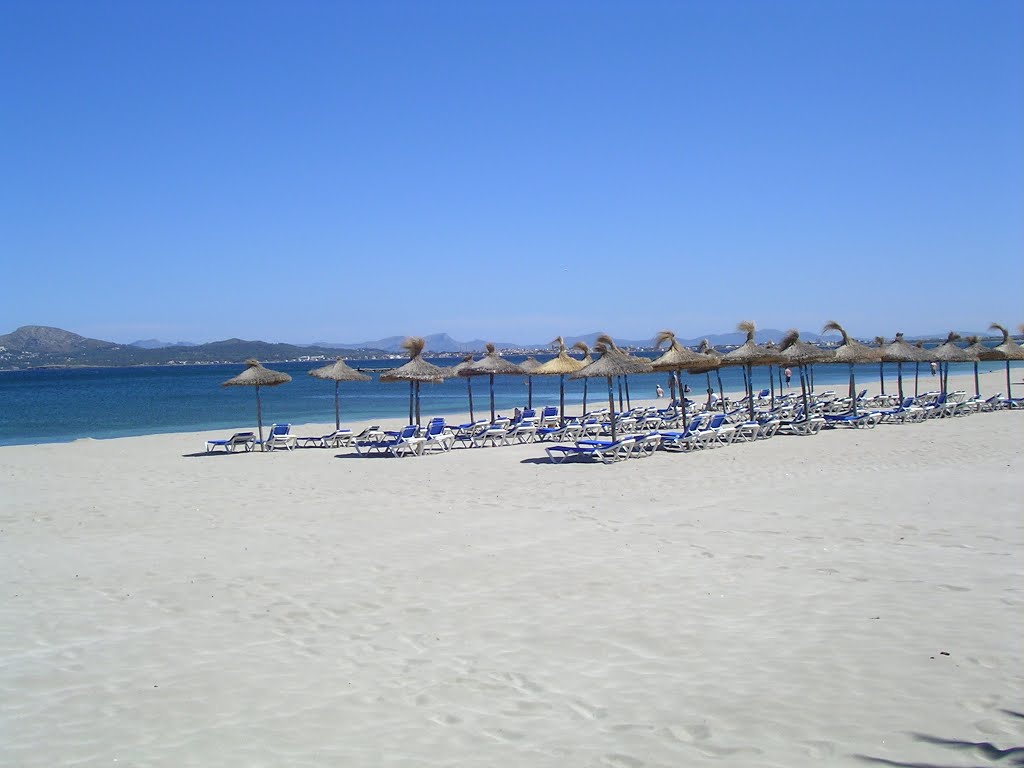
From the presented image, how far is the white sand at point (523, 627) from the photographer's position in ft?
12.1

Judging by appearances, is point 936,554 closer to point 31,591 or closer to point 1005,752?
point 1005,752

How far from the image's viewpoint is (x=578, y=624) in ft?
17.4

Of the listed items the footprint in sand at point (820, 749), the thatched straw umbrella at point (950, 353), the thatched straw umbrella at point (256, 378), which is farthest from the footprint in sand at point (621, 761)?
the thatched straw umbrella at point (950, 353)

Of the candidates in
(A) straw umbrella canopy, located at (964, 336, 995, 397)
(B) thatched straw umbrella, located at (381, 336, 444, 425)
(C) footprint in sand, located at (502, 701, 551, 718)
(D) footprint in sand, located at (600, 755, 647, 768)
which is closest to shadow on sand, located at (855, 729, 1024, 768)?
(D) footprint in sand, located at (600, 755, 647, 768)

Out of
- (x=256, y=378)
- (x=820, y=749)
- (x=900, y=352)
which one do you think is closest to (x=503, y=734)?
(x=820, y=749)

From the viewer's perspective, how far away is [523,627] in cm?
530

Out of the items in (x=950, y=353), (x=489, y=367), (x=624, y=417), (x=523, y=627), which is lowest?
(x=523, y=627)

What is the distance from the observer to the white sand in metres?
3.70

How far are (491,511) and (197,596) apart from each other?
3948 millimetres

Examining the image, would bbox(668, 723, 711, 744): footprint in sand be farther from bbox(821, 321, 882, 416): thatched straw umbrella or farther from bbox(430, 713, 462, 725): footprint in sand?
bbox(821, 321, 882, 416): thatched straw umbrella

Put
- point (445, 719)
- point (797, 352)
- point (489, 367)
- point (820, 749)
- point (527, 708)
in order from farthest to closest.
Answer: point (489, 367), point (797, 352), point (527, 708), point (445, 719), point (820, 749)

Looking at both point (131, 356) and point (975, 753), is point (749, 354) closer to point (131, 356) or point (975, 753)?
point (975, 753)

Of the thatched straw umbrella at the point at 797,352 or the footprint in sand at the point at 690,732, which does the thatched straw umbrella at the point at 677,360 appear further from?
the footprint in sand at the point at 690,732

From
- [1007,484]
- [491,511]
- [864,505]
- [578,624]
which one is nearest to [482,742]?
[578,624]
